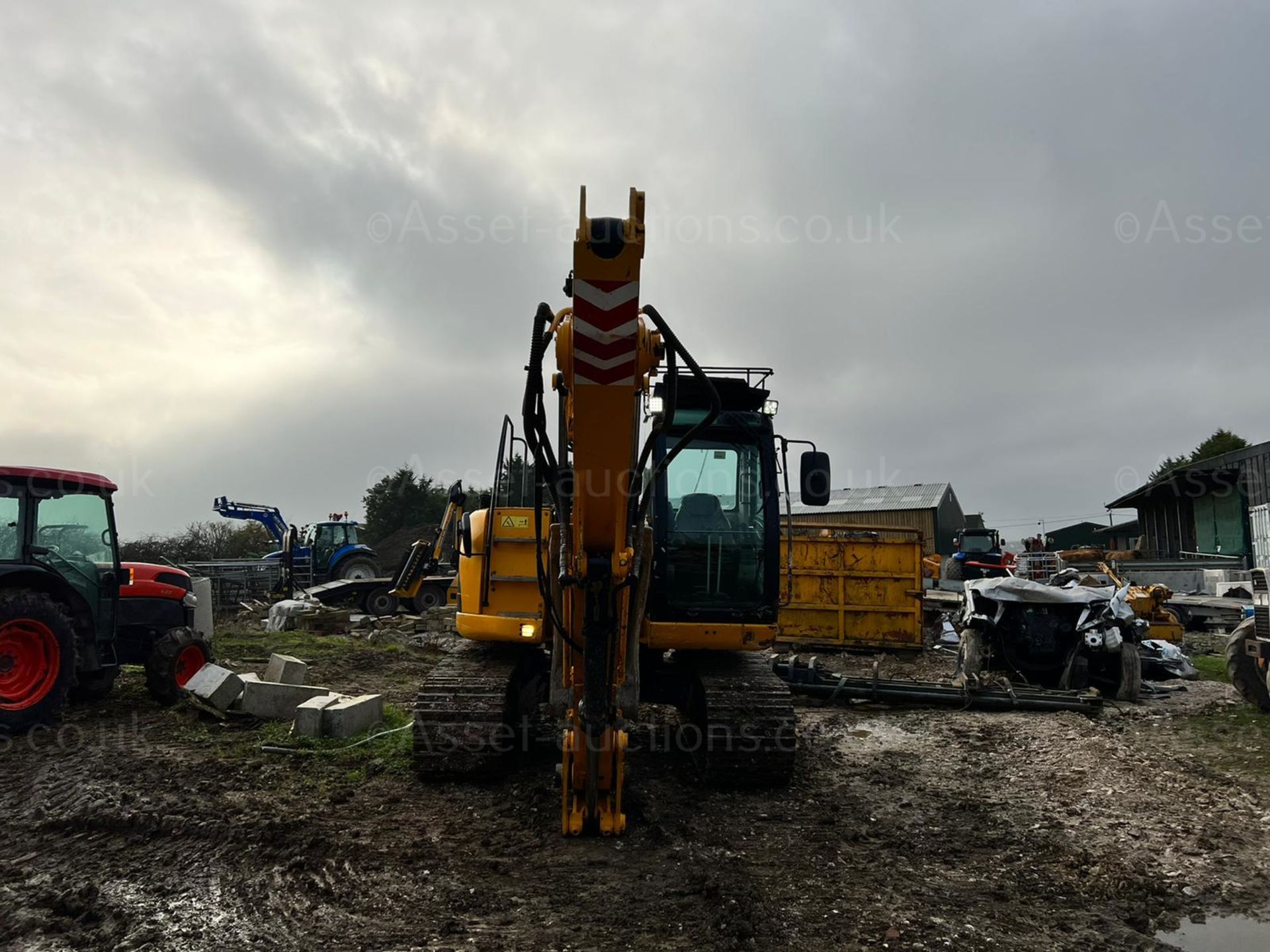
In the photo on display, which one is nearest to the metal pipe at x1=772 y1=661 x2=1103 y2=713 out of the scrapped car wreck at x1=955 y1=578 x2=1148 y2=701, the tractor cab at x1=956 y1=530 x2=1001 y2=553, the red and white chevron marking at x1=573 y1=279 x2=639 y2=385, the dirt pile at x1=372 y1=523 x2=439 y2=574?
the scrapped car wreck at x1=955 y1=578 x2=1148 y2=701

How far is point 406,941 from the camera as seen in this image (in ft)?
11.3

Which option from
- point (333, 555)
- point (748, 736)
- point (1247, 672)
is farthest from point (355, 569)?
point (1247, 672)

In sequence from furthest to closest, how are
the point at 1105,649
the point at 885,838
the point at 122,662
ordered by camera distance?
the point at 1105,649, the point at 122,662, the point at 885,838

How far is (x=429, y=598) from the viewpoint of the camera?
1912cm

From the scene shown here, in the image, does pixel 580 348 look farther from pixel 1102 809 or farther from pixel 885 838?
pixel 1102 809

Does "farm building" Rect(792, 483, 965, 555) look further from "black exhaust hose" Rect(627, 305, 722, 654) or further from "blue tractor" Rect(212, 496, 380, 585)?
"black exhaust hose" Rect(627, 305, 722, 654)

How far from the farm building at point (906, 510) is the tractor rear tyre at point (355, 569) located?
66.6 feet

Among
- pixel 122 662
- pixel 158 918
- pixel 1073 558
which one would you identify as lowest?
pixel 158 918

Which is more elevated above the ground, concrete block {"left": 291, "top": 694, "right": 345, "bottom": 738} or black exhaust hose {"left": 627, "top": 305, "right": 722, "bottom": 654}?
black exhaust hose {"left": 627, "top": 305, "right": 722, "bottom": 654}

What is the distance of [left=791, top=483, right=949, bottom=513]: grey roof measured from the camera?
4044 centimetres

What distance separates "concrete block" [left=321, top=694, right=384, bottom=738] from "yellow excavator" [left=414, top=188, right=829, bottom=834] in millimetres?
1174

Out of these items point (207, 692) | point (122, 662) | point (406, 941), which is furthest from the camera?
point (122, 662)

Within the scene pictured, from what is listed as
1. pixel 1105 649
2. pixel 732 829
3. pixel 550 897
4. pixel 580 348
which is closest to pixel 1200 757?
pixel 1105 649

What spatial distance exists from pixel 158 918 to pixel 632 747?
360 cm
